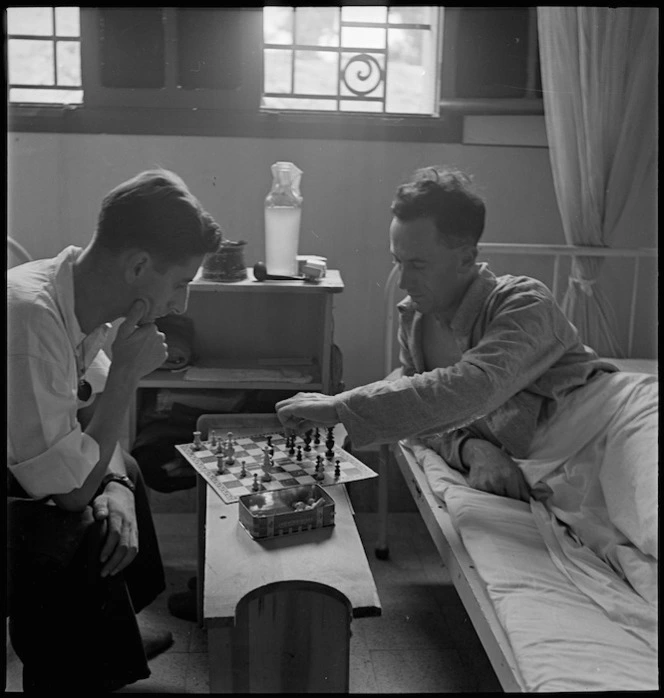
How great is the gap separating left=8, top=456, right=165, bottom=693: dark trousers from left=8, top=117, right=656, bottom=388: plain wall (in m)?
0.35

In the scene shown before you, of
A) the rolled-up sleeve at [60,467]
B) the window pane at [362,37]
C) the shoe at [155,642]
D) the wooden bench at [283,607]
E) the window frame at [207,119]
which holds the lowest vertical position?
the shoe at [155,642]

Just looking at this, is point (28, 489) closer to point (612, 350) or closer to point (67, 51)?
point (67, 51)

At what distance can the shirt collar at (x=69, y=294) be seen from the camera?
100 cm

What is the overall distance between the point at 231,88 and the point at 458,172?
0.35 meters

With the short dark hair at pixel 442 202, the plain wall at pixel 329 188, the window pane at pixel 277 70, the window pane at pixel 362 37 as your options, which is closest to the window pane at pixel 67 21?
the plain wall at pixel 329 188

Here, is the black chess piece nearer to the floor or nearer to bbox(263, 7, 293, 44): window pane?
the floor

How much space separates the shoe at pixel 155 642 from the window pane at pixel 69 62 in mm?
700

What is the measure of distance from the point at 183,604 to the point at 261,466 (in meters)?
0.26

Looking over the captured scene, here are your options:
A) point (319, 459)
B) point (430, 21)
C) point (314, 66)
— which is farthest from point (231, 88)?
point (319, 459)

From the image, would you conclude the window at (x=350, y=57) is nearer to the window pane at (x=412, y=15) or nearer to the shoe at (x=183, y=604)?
the window pane at (x=412, y=15)

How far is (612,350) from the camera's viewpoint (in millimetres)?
1433

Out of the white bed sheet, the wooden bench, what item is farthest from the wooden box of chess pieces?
the white bed sheet

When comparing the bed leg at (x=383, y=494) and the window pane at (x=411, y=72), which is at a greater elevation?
the window pane at (x=411, y=72)

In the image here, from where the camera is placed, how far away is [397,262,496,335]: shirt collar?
1.31 meters
